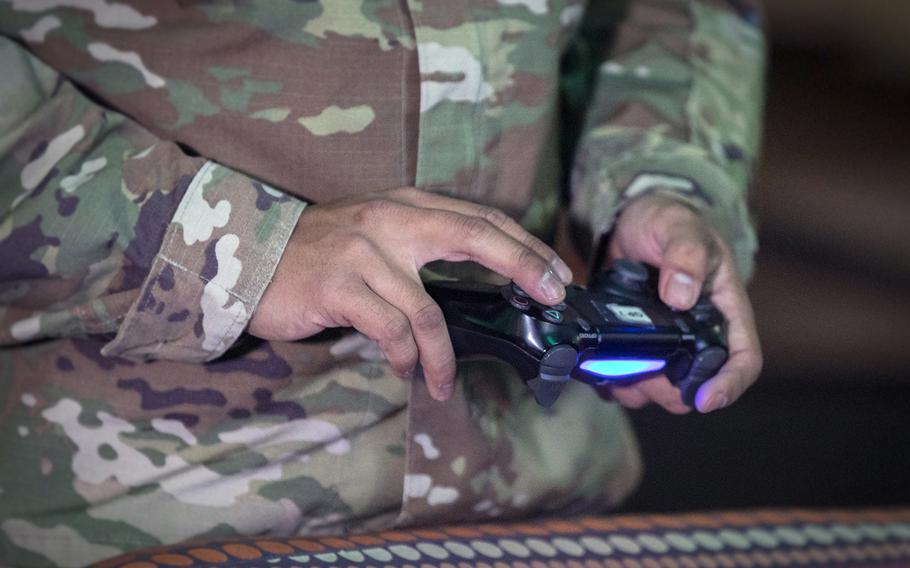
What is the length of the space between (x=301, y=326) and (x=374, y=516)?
172 millimetres

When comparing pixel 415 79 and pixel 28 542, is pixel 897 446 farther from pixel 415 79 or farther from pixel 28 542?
pixel 28 542

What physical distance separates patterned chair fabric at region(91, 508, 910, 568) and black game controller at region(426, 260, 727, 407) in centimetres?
10

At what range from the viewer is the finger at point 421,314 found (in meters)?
0.48

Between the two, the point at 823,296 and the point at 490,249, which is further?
the point at 823,296

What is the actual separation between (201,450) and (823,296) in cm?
176

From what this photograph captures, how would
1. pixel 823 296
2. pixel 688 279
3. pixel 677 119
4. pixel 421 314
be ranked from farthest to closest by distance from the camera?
pixel 823 296, pixel 677 119, pixel 688 279, pixel 421 314

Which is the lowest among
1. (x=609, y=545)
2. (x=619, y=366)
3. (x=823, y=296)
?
(x=823, y=296)

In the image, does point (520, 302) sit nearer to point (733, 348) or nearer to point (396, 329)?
point (396, 329)

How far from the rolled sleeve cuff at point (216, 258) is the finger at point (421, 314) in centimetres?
7

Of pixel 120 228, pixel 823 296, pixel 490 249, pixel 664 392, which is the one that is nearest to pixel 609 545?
pixel 664 392

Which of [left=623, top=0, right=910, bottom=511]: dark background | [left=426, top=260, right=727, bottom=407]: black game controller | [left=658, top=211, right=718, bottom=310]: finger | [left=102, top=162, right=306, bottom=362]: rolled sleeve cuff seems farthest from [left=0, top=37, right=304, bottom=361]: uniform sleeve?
[left=623, top=0, right=910, bottom=511]: dark background

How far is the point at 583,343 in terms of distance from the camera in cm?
49

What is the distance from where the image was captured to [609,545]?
57cm

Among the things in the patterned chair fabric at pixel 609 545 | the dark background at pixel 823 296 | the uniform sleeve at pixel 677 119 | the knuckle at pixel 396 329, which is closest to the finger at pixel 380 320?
the knuckle at pixel 396 329
